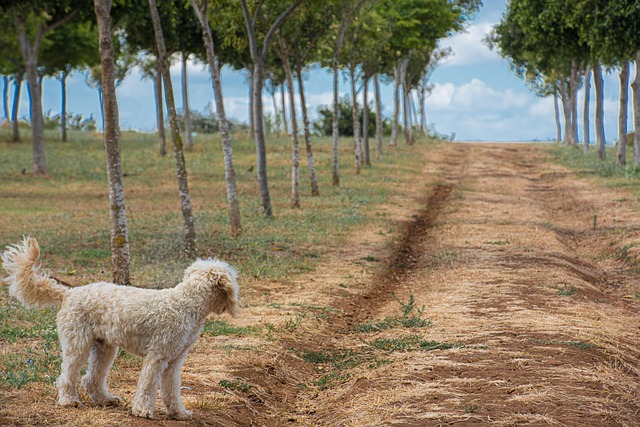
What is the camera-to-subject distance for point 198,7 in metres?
18.3

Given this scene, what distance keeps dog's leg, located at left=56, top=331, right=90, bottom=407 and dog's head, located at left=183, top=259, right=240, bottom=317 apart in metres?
1.06

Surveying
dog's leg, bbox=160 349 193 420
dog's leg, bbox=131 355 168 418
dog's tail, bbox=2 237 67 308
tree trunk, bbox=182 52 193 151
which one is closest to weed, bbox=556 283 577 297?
dog's leg, bbox=160 349 193 420

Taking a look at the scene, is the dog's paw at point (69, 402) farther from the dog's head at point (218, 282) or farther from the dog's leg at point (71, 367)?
the dog's head at point (218, 282)

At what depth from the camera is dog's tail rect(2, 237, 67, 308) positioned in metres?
6.68

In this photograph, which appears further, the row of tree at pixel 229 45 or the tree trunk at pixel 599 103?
the tree trunk at pixel 599 103

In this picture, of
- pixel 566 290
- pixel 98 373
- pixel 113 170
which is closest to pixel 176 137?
pixel 113 170

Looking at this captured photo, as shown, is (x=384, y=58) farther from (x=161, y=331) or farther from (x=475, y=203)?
(x=161, y=331)

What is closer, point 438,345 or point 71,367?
point 71,367

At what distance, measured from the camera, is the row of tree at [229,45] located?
15.4 m

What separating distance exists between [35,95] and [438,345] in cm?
2830

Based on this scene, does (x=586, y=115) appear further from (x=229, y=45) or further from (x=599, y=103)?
(x=229, y=45)

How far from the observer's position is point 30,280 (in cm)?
672

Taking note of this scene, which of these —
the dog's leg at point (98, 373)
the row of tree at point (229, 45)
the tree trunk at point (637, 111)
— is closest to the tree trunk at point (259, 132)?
the row of tree at point (229, 45)

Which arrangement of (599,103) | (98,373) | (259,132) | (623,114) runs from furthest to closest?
(599,103) < (623,114) < (259,132) < (98,373)
